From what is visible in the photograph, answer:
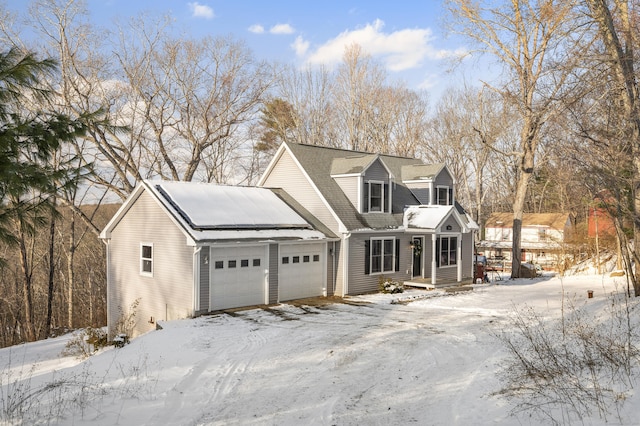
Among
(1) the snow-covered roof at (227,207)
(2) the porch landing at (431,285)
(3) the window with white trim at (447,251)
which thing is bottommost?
(2) the porch landing at (431,285)

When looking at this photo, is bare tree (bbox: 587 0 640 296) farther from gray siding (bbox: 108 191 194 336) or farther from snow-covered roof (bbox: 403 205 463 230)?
gray siding (bbox: 108 191 194 336)

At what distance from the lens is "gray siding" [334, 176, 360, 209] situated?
2191 cm

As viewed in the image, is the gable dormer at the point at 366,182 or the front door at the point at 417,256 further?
the front door at the point at 417,256

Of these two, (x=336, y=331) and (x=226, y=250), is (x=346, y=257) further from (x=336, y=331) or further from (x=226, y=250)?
(x=336, y=331)

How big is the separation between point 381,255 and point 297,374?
12.5 metres

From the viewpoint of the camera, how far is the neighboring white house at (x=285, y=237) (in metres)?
17.0

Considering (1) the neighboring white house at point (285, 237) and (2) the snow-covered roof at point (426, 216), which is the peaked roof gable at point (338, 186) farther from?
(2) the snow-covered roof at point (426, 216)

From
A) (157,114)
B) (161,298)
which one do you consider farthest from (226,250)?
(157,114)

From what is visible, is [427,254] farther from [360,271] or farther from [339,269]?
[339,269]

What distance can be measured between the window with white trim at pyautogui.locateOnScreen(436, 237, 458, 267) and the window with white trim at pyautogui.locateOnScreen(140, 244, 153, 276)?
13147mm

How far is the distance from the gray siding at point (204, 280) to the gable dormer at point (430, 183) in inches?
493

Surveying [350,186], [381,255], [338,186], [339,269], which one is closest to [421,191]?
[350,186]

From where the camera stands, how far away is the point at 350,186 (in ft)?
72.7

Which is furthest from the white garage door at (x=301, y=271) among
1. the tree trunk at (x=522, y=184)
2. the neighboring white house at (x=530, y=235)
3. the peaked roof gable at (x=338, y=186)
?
the neighboring white house at (x=530, y=235)
